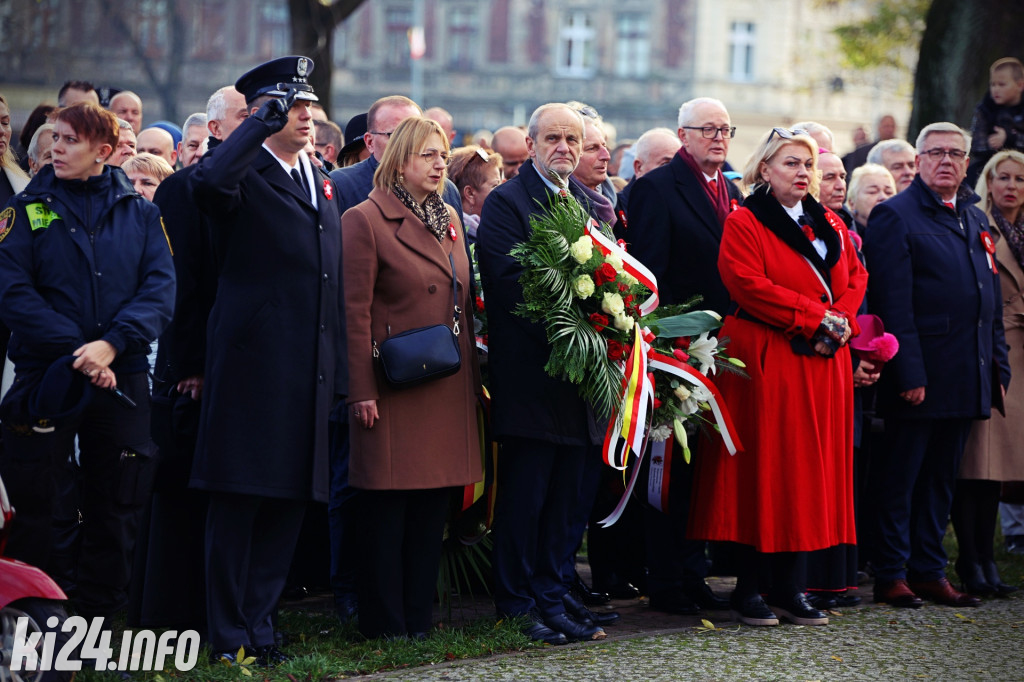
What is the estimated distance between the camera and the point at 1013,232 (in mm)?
8703

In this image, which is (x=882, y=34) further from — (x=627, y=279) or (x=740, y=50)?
(x=627, y=279)

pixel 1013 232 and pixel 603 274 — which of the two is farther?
pixel 1013 232

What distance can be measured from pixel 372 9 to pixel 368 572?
49.1 meters

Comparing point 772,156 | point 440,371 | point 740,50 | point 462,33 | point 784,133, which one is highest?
point 462,33

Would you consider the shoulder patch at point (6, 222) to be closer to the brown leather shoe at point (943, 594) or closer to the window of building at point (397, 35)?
the brown leather shoe at point (943, 594)

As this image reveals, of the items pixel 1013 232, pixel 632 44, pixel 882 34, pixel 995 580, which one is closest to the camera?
pixel 995 580

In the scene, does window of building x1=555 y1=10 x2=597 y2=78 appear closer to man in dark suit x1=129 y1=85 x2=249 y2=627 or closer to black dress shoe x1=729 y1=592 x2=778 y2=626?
black dress shoe x1=729 y1=592 x2=778 y2=626

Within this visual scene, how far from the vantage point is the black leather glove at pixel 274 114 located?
573 cm

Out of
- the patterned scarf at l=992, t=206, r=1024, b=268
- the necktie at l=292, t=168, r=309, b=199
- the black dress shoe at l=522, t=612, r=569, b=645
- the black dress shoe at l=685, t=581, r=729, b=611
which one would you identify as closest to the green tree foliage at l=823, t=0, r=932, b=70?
the patterned scarf at l=992, t=206, r=1024, b=268

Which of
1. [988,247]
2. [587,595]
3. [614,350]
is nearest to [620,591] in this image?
[587,595]

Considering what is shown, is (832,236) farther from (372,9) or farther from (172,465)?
(372,9)

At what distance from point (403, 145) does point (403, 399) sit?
1160 millimetres

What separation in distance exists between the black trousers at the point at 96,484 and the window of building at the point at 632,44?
48936mm

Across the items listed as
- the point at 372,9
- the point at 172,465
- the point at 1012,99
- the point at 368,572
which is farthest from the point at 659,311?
the point at 372,9
